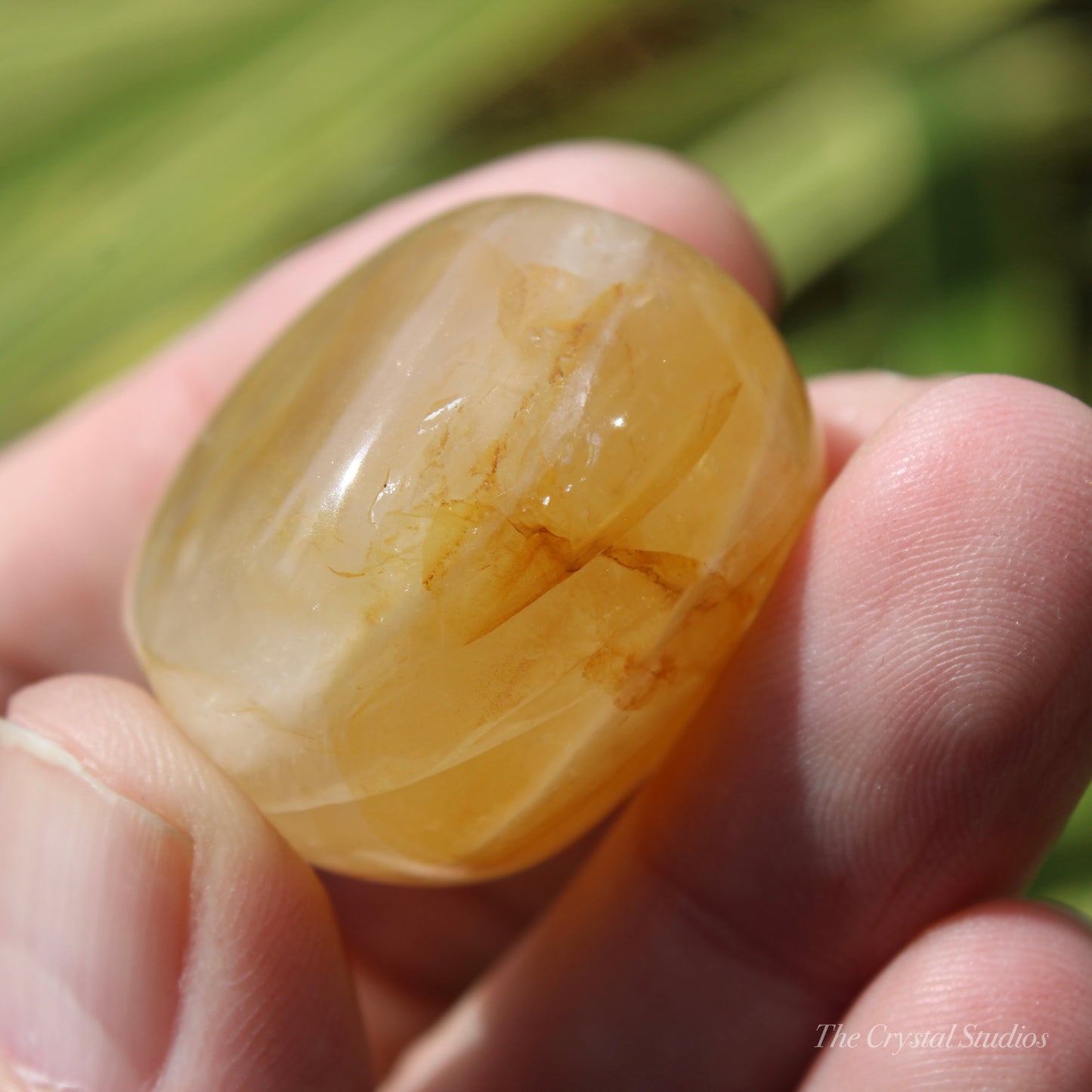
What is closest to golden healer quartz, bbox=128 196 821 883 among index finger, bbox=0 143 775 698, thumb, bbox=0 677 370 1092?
thumb, bbox=0 677 370 1092

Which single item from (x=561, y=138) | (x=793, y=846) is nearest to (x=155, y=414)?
(x=793, y=846)

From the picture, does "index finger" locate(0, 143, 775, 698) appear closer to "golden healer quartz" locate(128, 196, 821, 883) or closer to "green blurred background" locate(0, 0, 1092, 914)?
"golden healer quartz" locate(128, 196, 821, 883)

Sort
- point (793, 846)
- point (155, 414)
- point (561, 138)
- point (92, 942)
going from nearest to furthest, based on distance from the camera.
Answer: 1. point (92, 942)
2. point (793, 846)
3. point (155, 414)
4. point (561, 138)

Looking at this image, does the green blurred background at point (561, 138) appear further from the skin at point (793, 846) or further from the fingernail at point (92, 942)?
the fingernail at point (92, 942)

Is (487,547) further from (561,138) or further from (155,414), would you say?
(561,138)

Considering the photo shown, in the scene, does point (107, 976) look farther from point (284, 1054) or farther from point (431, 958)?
point (431, 958)

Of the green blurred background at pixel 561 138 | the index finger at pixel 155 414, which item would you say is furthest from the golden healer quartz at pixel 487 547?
the green blurred background at pixel 561 138
